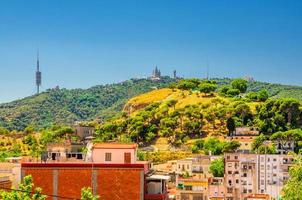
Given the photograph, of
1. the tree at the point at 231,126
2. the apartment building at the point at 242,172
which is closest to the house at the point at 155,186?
the apartment building at the point at 242,172

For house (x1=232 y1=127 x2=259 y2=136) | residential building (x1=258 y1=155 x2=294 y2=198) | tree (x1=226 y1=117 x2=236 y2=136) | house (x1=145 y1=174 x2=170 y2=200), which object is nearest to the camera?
house (x1=145 y1=174 x2=170 y2=200)

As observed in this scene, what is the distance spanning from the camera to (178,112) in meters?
104

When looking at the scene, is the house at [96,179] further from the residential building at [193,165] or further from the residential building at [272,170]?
the residential building at [193,165]

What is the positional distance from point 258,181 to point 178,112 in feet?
123

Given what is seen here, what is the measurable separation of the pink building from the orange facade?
1.90 m

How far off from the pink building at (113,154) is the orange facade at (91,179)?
1.90 metres

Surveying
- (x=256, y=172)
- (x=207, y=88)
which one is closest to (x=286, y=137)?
(x=256, y=172)

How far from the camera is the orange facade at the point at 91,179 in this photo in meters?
27.4

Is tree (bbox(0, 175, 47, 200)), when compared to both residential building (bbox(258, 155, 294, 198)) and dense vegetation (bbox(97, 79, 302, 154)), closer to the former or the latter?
residential building (bbox(258, 155, 294, 198))

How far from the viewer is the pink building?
97.2 ft

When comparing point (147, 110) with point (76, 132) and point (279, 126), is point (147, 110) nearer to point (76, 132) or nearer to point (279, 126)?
point (76, 132)

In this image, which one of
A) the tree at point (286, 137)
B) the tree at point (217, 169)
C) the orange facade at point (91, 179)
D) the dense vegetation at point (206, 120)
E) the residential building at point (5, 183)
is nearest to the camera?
the orange facade at point (91, 179)

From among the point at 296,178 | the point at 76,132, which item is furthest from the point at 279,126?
the point at 296,178

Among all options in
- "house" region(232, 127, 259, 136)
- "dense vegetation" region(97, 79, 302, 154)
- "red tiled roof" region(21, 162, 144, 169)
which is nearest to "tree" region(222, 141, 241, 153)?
"dense vegetation" region(97, 79, 302, 154)
